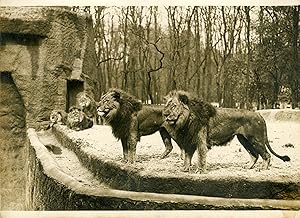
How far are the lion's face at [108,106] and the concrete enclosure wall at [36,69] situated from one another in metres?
0.21

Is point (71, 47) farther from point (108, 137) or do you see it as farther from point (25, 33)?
point (108, 137)

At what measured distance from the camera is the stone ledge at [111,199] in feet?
10.1

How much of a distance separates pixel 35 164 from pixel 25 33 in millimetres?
785

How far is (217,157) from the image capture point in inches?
129

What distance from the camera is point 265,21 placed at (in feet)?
11.3

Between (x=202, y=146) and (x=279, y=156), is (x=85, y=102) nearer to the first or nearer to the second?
(x=202, y=146)

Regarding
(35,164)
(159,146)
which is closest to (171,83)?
(159,146)

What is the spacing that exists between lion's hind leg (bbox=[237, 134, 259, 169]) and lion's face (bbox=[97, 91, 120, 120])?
0.66 m

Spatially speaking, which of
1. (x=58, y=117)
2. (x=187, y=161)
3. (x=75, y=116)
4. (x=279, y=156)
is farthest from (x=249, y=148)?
(x=58, y=117)

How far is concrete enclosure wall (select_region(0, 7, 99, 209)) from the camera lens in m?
3.58

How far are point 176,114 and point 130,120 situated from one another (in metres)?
0.24

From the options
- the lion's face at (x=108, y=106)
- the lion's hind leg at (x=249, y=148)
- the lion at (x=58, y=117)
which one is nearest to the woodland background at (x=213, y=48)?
the lion's face at (x=108, y=106)

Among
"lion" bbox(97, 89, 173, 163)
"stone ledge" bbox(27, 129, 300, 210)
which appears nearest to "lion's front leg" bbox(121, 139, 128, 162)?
"lion" bbox(97, 89, 173, 163)

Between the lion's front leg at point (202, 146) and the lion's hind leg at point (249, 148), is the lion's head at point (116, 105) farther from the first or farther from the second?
the lion's hind leg at point (249, 148)
